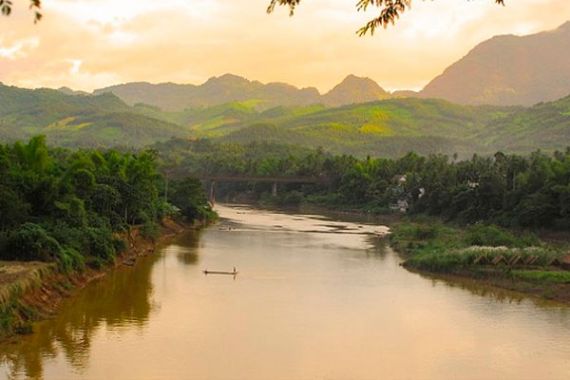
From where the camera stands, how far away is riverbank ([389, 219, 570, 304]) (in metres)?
38.3

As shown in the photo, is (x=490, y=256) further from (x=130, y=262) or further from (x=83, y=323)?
(x=83, y=323)

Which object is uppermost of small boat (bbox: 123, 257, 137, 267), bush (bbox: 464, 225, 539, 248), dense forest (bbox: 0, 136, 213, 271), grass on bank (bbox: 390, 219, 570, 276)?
dense forest (bbox: 0, 136, 213, 271)

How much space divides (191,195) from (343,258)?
2481cm

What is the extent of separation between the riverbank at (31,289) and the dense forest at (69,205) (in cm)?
70

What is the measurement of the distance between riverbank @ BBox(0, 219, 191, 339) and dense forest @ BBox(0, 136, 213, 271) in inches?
27.6

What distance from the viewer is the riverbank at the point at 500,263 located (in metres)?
38.3

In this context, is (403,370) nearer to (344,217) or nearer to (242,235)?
(242,235)

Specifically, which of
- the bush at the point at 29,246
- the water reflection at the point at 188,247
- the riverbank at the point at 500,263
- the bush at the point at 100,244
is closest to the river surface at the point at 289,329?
the water reflection at the point at 188,247

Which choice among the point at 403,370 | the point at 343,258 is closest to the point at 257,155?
the point at 343,258

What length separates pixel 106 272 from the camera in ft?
125

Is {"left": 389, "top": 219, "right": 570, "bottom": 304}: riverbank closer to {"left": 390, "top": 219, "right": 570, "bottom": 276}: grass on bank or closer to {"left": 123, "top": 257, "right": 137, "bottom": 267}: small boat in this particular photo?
{"left": 390, "top": 219, "right": 570, "bottom": 276}: grass on bank

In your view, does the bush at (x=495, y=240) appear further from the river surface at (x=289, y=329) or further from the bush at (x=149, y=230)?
the bush at (x=149, y=230)

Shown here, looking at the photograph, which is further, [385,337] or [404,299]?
[404,299]

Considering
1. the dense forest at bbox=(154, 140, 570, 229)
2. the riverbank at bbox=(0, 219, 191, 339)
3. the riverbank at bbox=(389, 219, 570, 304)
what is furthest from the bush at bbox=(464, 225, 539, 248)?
the riverbank at bbox=(0, 219, 191, 339)
